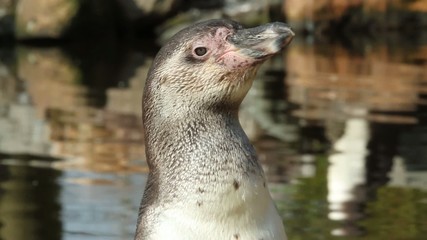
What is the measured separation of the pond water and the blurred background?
2 cm

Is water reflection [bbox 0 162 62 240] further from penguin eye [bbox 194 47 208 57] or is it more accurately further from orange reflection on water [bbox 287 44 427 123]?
orange reflection on water [bbox 287 44 427 123]

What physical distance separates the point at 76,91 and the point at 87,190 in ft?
18.4

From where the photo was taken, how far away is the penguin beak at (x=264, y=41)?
404 cm

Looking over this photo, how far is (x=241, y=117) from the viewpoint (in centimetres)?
1214

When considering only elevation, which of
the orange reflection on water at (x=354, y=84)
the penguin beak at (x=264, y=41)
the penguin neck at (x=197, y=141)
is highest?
the orange reflection on water at (x=354, y=84)

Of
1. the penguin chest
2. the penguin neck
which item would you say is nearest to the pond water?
the penguin neck

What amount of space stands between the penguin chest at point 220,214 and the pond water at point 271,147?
3.21 meters

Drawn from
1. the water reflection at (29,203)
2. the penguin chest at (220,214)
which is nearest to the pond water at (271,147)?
the water reflection at (29,203)

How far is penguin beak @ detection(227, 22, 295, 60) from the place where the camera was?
13.2 ft

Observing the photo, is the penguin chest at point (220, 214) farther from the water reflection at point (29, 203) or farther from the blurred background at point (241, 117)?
the water reflection at point (29, 203)

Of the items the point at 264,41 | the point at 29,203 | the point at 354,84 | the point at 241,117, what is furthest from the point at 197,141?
the point at 354,84

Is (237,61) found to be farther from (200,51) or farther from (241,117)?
(241,117)

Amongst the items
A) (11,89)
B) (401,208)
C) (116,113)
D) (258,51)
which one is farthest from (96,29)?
(258,51)

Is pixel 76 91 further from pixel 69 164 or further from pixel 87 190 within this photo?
pixel 87 190
